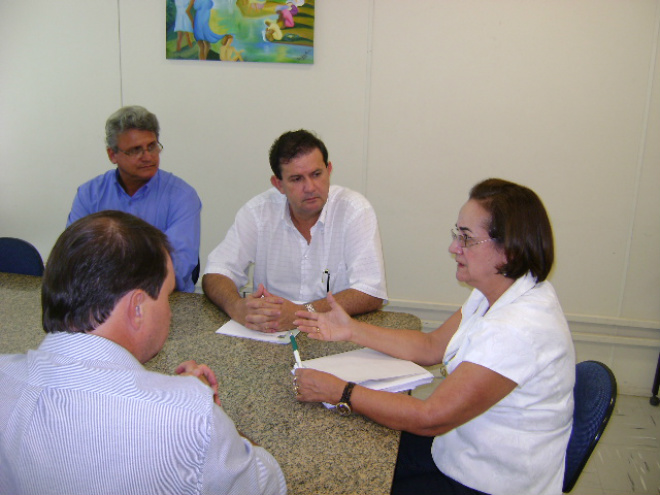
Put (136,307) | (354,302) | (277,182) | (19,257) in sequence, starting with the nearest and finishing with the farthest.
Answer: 1. (136,307)
2. (354,302)
3. (277,182)
4. (19,257)

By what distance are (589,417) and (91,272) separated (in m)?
1.21

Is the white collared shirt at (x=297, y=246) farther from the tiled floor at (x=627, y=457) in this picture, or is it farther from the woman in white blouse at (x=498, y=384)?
the tiled floor at (x=627, y=457)

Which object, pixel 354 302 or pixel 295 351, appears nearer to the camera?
pixel 295 351

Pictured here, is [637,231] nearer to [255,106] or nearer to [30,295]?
[255,106]

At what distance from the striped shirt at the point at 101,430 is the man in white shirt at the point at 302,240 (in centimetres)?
118

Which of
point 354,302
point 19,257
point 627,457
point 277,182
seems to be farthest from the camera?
point 627,457

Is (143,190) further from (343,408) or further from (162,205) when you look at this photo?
(343,408)

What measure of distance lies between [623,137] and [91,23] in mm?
3411

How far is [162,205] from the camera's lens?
9.05 feet

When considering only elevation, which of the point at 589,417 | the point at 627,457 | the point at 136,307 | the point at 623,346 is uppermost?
the point at 136,307

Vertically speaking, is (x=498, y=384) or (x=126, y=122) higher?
(x=126, y=122)

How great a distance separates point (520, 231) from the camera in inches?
55.1

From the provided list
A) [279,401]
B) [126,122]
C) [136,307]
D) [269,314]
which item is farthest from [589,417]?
[126,122]

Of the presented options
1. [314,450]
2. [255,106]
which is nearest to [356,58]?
[255,106]
